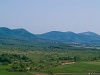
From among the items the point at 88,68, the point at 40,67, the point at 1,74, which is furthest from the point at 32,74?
the point at 88,68

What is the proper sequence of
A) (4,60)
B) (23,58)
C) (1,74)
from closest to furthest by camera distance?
(1,74), (4,60), (23,58)

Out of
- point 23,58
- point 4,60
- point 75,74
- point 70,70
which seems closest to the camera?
point 75,74

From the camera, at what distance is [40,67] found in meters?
63.3

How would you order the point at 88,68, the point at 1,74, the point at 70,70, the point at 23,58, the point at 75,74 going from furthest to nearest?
the point at 23,58, the point at 88,68, the point at 70,70, the point at 75,74, the point at 1,74

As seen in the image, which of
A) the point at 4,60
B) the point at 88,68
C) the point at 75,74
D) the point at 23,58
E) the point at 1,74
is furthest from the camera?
the point at 23,58

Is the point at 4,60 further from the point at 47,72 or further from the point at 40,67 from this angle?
the point at 47,72

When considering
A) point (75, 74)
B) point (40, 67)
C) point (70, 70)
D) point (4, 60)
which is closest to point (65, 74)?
point (75, 74)

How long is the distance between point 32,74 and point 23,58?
28099mm

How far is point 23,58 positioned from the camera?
80.4m

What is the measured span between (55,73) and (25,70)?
6182 mm

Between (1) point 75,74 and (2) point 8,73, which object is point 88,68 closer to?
(1) point 75,74

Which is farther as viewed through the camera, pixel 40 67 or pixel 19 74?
pixel 40 67

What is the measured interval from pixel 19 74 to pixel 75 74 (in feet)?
34.8

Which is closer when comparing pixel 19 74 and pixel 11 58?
pixel 19 74
